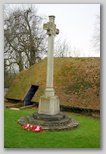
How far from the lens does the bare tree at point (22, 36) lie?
6.43 meters

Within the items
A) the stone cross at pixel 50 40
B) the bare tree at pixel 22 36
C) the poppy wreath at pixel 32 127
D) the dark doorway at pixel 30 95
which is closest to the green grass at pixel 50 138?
the poppy wreath at pixel 32 127

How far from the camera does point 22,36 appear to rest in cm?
790

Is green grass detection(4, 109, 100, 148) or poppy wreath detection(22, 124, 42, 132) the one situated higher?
poppy wreath detection(22, 124, 42, 132)

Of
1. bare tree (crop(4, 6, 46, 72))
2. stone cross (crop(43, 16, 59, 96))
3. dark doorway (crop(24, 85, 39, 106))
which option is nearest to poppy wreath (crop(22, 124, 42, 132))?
stone cross (crop(43, 16, 59, 96))

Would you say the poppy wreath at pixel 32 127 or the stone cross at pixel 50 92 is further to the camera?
the stone cross at pixel 50 92

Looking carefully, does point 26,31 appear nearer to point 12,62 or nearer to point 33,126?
point 12,62

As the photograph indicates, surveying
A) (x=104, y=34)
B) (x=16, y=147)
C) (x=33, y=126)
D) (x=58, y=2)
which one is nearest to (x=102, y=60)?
(x=104, y=34)

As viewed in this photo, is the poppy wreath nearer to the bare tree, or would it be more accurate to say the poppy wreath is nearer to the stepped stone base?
the stepped stone base

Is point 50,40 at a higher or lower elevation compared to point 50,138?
higher

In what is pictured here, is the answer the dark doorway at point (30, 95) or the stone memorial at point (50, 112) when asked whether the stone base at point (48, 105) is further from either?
the dark doorway at point (30, 95)

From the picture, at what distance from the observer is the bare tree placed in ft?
21.1

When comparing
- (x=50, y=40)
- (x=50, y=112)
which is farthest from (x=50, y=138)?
(x=50, y=40)

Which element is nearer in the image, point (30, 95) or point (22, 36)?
point (22, 36)

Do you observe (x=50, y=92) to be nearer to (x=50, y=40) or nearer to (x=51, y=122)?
(x=51, y=122)
